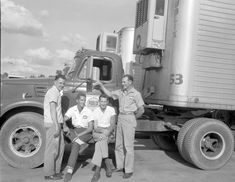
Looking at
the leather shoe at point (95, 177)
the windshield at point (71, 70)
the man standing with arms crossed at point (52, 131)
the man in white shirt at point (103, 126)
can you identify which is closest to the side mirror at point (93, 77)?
the windshield at point (71, 70)

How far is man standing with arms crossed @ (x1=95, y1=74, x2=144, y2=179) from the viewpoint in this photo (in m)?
5.02

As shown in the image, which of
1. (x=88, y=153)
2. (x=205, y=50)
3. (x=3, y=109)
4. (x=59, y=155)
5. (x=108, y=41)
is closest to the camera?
(x=59, y=155)

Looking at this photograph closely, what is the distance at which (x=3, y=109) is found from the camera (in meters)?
5.20

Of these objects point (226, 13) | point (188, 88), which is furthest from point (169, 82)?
point (226, 13)

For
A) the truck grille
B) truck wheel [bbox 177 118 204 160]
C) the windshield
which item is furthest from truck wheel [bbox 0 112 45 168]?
the truck grille

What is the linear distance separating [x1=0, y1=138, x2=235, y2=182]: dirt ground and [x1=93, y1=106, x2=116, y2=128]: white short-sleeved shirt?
91 centimetres

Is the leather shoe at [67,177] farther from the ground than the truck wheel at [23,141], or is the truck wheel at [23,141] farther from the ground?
the truck wheel at [23,141]

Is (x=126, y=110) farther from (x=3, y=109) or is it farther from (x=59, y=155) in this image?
(x=3, y=109)

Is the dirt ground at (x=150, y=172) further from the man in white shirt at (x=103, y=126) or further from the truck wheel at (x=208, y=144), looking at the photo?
the man in white shirt at (x=103, y=126)

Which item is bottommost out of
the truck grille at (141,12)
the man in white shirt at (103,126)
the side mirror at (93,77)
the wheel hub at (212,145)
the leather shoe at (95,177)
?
the leather shoe at (95,177)

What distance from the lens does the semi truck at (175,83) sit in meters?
5.23

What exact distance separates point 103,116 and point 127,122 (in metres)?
0.43

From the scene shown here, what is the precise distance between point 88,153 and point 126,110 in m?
2.03

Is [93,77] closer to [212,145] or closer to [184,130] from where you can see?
[184,130]
